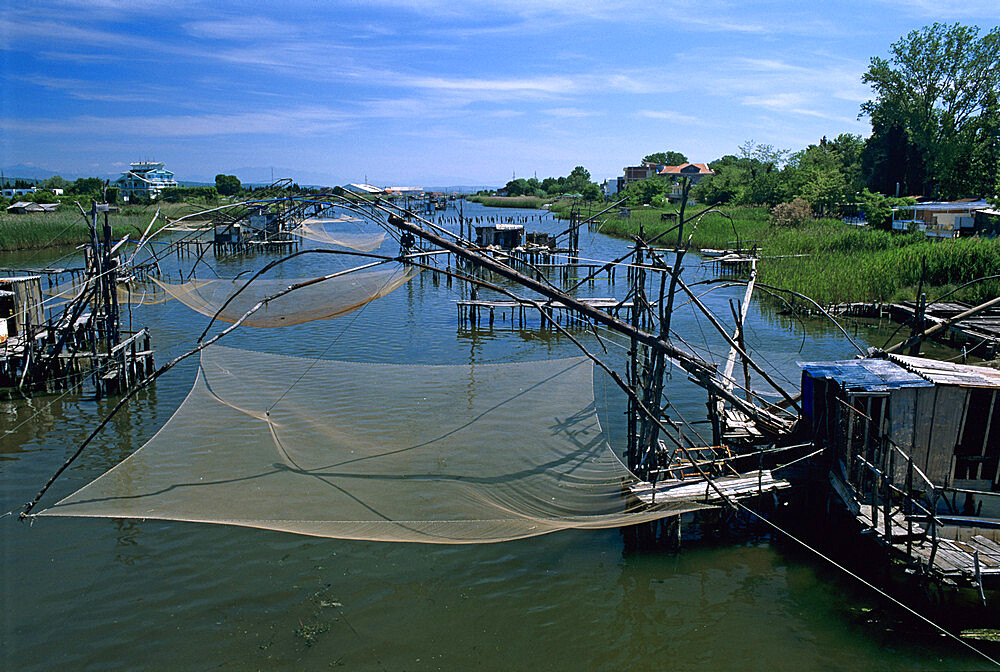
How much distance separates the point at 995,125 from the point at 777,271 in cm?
1974

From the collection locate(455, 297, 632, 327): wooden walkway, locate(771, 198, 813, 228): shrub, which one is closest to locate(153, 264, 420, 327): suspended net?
locate(455, 297, 632, 327): wooden walkway

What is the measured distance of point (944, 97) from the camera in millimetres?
35000

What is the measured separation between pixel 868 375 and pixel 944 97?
37099 mm

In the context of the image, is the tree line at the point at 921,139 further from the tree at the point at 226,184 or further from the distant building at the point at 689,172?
the tree at the point at 226,184

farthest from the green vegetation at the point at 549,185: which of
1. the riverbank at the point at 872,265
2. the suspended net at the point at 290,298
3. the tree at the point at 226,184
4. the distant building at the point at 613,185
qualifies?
the suspended net at the point at 290,298

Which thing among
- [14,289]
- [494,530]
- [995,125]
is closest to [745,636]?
[494,530]

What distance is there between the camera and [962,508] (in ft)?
22.0

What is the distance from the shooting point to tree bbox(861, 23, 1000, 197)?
33281 mm

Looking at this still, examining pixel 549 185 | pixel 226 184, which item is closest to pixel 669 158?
pixel 549 185

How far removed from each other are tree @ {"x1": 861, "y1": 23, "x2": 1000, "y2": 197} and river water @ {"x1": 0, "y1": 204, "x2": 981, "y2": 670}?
116 ft

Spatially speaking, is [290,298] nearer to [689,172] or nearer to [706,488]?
[706,488]

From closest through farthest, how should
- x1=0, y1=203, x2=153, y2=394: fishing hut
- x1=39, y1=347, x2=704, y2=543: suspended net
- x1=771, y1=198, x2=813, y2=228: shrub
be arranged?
x1=39, y1=347, x2=704, y2=543: suspended net
x1=0, y1=203, x2=153, y2=394: fishing hut
x1=771, y1=198, x2=813, y2=228: shrub

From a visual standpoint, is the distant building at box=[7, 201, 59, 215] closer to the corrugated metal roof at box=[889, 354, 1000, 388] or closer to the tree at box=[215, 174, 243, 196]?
the tree at box=[215, 174, 243, 196]

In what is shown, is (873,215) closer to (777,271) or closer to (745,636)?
(777,271)
